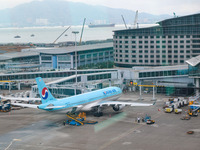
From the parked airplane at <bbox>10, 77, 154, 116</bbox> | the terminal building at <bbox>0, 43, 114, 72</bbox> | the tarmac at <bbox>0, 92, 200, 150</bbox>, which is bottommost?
the tarmac at <bbox>0, 92, 200, 150</bbox>

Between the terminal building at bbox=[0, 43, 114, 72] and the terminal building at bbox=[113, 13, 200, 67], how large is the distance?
74.0ft

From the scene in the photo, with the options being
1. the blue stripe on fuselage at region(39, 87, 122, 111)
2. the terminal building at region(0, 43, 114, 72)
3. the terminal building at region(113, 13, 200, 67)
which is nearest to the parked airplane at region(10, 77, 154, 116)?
the blue stripe on fuselage at region(39, 87, 122, 111)

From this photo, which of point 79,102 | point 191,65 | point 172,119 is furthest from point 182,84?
point 79,102

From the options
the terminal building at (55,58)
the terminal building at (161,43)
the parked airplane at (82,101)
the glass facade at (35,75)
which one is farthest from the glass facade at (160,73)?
the terminal building at (55,58)

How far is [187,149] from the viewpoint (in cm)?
4222

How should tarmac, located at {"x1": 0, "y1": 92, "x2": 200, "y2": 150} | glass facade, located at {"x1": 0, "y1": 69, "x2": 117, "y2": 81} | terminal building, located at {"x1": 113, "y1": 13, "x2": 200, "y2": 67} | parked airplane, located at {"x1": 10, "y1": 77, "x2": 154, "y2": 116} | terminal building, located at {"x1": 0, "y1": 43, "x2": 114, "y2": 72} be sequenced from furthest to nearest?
terminal building, located at {"x1": 0, "y1": 43, "x2": 114, "y2": 72}, terminal building, located at {"x1": 113, "y1": 13, "x2": 200, "y2": 67}, glass facade, located at {"x1": 0, "y1": 69, "x2": 117, "y2": 81}, parked airplane, located at {"x1": 10, "y1": 77, "x2": 154, "y2": 116}, tarmac, located at {"x1": 0, "y1": 92, "x2": 200, "y2": 150}

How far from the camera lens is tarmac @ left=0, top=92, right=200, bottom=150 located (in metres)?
45.2

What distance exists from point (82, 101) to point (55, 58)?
8567 centimetres

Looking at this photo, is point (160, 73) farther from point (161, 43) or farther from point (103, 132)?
point (103, 132)

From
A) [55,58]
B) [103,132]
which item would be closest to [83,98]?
[103,132]

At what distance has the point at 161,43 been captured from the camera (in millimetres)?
134375

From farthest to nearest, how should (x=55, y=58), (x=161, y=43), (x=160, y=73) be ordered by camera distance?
(x=55, y=58), (x=161, y=43), (x=160, y=73)

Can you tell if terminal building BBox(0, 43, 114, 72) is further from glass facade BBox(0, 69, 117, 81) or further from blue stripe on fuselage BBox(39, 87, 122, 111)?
blue stripe on fuselage BBox(39, 87, 122, 111)

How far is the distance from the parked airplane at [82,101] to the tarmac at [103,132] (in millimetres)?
2173
